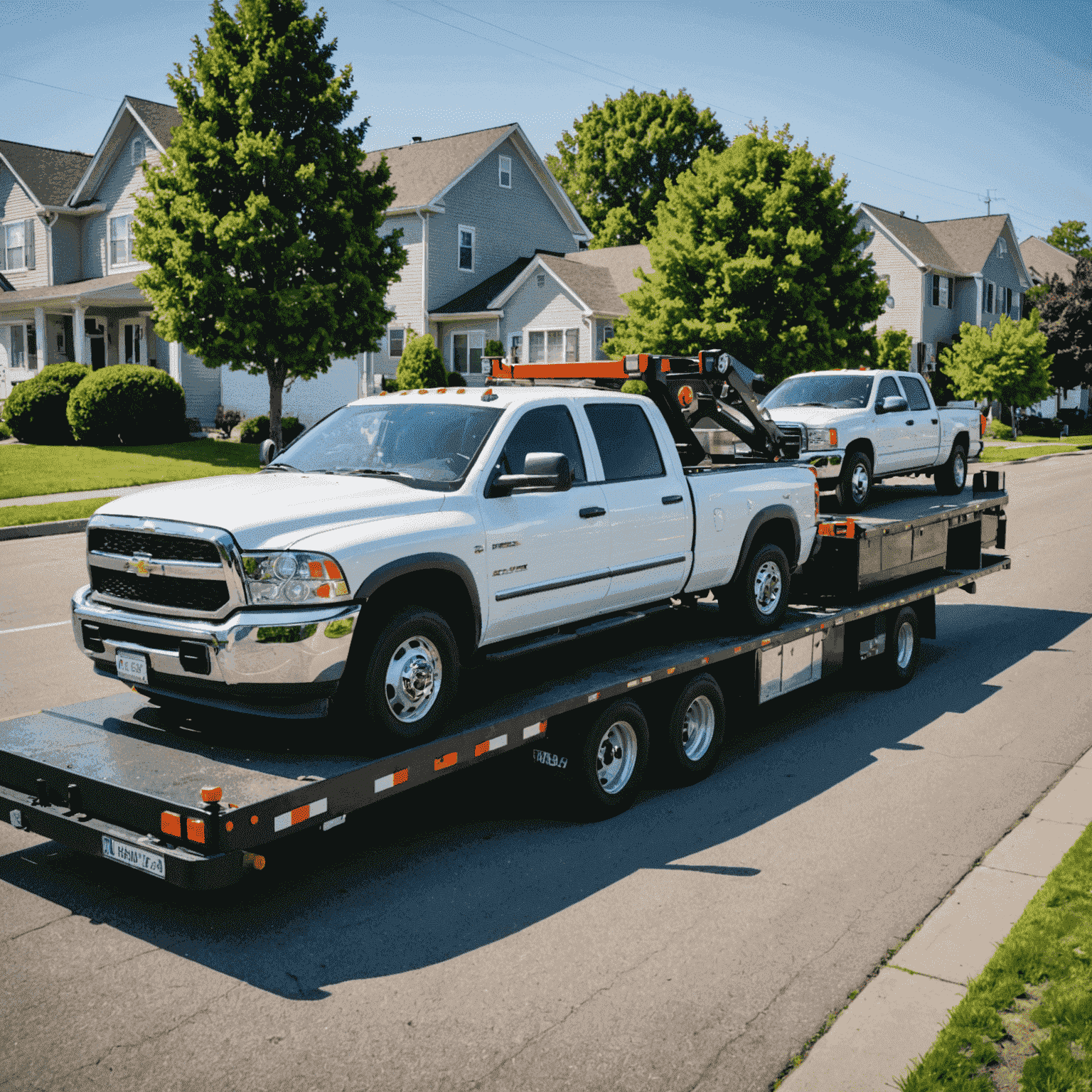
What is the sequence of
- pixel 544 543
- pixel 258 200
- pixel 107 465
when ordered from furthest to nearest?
pixel 107 465
pixel 258 200
pixel 544 543

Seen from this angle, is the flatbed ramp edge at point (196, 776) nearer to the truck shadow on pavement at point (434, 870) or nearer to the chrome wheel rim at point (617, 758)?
the chrome wheel rim at point (617, 758)

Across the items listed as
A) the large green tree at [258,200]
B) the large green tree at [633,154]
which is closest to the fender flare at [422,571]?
the large green tree at [258,200]

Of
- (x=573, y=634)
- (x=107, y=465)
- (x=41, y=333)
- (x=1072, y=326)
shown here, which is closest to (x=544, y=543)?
(x=573, y=634)

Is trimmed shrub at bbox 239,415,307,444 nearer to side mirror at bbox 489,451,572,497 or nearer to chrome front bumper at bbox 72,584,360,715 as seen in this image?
side mirror at bbox 489,451,572,497

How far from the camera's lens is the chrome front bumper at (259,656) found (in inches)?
194

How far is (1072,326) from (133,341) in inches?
1766

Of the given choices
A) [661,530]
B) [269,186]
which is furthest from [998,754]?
[269,186]

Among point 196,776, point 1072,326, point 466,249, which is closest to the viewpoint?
point 196,776

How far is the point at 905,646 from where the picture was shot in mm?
9891

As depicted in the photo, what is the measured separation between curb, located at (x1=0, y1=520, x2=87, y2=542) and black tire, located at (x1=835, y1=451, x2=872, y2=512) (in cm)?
1186

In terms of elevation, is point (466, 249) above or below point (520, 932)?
above

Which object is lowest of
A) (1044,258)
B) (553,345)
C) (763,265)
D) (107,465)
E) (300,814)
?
(300,814)

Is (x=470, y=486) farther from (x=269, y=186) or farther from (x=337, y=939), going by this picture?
(x=269, y=186)

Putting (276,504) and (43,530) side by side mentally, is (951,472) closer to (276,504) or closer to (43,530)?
(276,504)
